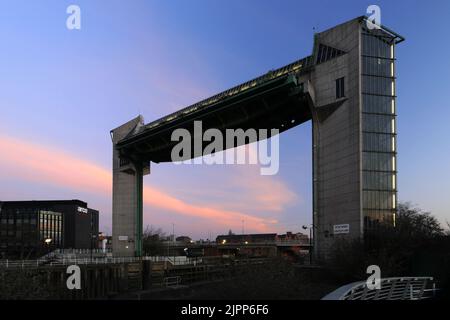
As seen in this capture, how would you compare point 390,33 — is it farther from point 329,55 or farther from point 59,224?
point 59,224

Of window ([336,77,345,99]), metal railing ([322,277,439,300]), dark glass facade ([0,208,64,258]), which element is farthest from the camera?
dark glass facade ([0,208,64,258])

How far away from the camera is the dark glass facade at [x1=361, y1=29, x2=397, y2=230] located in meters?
47.3

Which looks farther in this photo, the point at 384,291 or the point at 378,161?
the point at 378,161

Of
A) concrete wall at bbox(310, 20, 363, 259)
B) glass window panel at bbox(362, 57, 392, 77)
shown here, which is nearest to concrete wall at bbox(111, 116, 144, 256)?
concrete wall at bbox(310, 20, 363, 259)

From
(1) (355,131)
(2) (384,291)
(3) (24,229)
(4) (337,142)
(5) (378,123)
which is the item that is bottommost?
(3) (24,229)

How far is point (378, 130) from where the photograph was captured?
48.5m

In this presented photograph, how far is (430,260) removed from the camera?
3216 cm

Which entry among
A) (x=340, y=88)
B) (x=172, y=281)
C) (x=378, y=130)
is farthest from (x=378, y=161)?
A: (x=172, y=281)

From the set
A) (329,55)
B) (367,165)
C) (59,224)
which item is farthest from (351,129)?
(59,224)

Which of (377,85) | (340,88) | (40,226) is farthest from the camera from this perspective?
(40,226)

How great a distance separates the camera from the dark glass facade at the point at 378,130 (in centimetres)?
4728

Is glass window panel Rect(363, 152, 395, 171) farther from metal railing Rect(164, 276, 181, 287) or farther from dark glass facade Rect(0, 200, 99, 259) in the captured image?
dark glass facade Rect(0, 200, 99, 259)

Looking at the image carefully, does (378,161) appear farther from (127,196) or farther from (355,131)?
(127,196)
